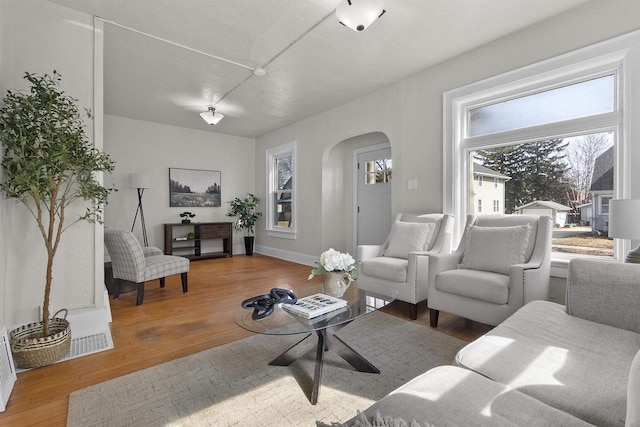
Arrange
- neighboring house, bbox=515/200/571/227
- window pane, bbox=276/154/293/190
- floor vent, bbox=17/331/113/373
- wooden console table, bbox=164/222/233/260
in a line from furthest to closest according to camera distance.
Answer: window pane, bbox=276/154/293/190 < wooden console table, bbox=164/222/233/260 < neighboring house, bbox=515/200/571/227 < floor vent, bbox=17/331/113/373

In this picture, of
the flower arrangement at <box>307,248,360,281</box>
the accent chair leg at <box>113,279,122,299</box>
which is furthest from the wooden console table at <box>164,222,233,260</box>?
the flower arrangement at <box>307,248,360,281</box>

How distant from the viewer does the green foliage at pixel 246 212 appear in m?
6.55

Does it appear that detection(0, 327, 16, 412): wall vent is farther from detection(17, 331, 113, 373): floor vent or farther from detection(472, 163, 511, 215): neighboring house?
detection(472, 163, 511, 215): neighboring house

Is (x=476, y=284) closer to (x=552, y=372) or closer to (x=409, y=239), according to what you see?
(x=409, y=239)

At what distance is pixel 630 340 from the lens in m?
1.36

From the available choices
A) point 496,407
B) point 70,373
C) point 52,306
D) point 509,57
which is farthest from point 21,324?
point 509,57

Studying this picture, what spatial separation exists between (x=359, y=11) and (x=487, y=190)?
2.26m

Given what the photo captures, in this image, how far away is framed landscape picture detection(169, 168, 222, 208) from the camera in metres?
6.03

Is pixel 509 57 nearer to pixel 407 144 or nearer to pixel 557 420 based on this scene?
pixel 407 144

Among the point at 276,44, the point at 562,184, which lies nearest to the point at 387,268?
the point at 562,184

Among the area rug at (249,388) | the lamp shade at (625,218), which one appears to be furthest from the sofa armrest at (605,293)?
the area rug at (249,388)

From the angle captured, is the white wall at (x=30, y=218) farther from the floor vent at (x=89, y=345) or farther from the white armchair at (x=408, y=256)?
the white armchair at (x=408, y=256)

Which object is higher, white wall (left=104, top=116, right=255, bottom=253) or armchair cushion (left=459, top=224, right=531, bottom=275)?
white wall (left=104, top=116, right=255, bottom=253)

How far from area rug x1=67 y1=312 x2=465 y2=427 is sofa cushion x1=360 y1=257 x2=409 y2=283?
2.22ft
